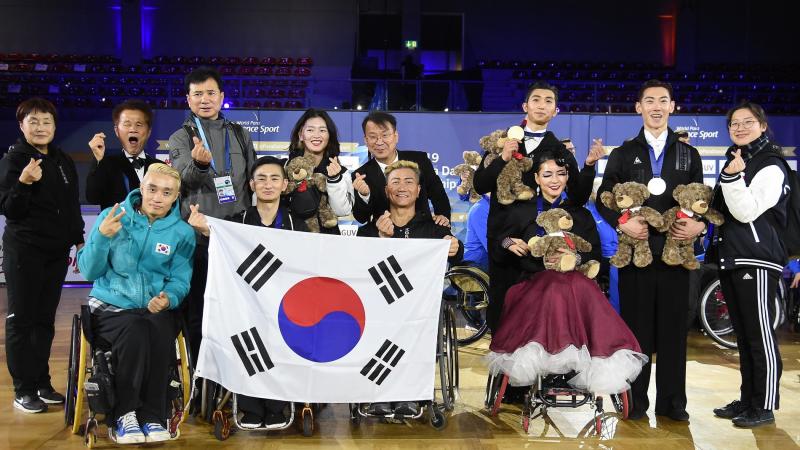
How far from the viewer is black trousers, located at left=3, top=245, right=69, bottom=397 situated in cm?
409

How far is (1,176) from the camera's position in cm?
407

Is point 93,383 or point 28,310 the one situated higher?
point 28,310

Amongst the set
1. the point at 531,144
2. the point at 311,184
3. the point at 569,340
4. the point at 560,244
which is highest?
the point at 531,144

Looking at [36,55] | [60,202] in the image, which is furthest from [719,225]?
[36,55]

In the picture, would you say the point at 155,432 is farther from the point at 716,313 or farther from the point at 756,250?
the point at 716,313

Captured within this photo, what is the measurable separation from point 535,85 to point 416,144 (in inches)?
189

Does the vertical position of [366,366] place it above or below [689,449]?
above

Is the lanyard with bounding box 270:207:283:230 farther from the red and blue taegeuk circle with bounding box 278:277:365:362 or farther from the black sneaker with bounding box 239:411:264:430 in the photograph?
the black sneaker with bounding box 239:411:264:430

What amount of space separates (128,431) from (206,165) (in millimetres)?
1320

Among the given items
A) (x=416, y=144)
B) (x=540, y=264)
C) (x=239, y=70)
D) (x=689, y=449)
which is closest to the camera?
(x=689, y=449)

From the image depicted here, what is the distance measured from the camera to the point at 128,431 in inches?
135

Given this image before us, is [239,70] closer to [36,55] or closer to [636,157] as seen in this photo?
A: [36,55]

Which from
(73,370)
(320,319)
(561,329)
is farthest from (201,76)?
(561,329)

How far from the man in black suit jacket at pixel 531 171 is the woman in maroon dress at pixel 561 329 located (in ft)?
0.28
